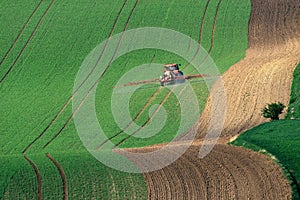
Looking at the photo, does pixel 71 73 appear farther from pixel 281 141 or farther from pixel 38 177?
pixel 281 141

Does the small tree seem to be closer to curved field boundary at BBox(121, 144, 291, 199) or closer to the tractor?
curved field boundary at BBox(121, 144, 291, 199)

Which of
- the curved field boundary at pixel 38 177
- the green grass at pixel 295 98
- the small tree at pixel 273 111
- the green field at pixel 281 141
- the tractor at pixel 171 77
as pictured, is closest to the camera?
the green field at pixel 281 141

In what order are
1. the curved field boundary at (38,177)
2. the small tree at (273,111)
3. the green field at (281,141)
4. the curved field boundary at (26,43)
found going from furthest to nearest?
the curved field boundary at (26,43)
the small tree at (273,111)
the curved field boundary at (38,177)
the green field at (281,141)

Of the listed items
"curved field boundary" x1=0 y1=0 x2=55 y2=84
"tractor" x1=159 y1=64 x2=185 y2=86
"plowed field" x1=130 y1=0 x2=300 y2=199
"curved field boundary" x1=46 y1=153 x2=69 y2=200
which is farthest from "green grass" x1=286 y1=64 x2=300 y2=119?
"curved field boundary" x1=0 y1=0 x2=55 y2=84

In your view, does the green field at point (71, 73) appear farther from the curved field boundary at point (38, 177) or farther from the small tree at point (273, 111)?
the small tree at point (273, 111)

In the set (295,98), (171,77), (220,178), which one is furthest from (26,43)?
(220,178)

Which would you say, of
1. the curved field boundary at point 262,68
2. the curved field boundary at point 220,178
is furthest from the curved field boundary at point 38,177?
the curved field boundary at point 262,68
